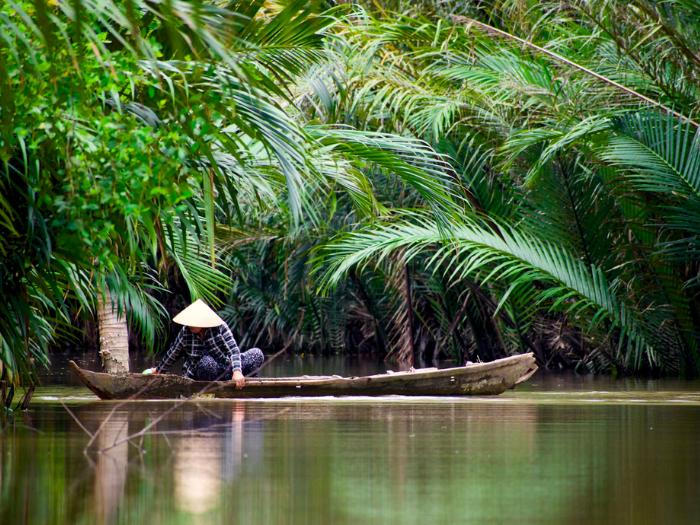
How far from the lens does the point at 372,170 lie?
693 inches

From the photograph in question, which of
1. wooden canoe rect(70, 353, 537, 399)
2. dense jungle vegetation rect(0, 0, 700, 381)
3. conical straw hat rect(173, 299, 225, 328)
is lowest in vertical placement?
wooden canoe rect(70, 353, 537, 399)

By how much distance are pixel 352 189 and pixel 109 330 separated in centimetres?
465

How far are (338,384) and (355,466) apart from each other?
6562mm

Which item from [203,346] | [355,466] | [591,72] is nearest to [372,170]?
[591,72]

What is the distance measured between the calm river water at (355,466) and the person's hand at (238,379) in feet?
4.55

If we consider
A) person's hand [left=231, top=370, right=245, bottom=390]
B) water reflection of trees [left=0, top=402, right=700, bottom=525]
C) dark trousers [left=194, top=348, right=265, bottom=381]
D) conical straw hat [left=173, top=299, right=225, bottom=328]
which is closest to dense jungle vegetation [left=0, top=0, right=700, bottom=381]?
conical straw hat [left=173, top=299, right=225, bottom=328]

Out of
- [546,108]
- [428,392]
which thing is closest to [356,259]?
[428,392]

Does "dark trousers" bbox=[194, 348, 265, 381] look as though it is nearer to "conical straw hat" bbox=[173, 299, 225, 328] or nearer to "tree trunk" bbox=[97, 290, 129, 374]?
"conical straw hat" bbox=[173, 299, 225, 328]

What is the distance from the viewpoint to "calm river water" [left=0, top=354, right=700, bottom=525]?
5703 millimetres

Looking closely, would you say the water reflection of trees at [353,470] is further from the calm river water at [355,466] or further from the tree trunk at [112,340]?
the tree trunk at [112,340]

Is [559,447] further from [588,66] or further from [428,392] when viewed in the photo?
[588,66]

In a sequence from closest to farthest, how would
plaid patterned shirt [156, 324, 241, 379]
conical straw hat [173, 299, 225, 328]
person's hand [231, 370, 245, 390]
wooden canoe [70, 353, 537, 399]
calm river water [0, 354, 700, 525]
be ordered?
calm river water [0, 354, 700, 525] < wooden canoe [70, 353, 537, 399] < person's hand [231, 370, 245, 390] < conical straw hat [173, 299, 225, 328] < plaid patterned shirt [156, 324, 241, 379]

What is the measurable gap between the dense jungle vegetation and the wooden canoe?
1.89 feet

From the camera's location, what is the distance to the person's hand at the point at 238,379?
13594mm
